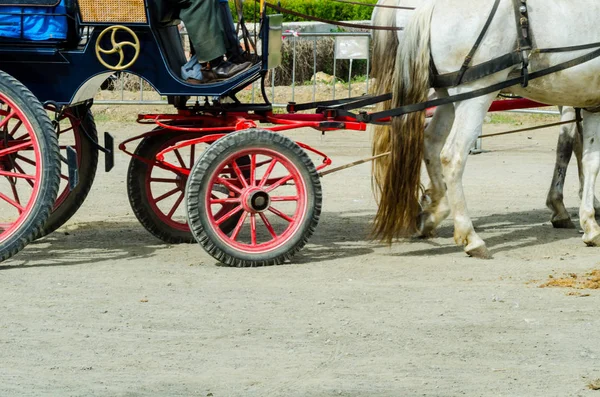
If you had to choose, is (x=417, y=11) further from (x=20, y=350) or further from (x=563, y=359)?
(x=20, y=350)

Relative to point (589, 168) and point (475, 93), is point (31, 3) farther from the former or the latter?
point (589, 168)

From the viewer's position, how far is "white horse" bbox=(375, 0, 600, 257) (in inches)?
286

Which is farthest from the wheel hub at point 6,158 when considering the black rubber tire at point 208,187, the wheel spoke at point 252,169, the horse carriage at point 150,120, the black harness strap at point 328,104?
the black harness strap at point 328,104

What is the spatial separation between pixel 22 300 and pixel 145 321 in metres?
0.83

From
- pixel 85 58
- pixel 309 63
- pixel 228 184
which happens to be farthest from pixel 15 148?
pixel 309 63

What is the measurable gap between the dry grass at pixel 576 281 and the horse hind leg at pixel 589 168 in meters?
0.95

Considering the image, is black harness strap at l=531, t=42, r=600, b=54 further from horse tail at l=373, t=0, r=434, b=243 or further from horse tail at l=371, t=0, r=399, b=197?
horse tail at l=371, t=0, r=399, b=197

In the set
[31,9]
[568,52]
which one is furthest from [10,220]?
[568,52]

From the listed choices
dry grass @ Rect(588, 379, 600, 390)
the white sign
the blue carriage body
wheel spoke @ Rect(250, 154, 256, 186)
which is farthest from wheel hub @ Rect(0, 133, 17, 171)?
the white sign

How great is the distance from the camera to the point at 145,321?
582 cm

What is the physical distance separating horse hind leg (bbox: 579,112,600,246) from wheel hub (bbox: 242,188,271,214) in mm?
2277

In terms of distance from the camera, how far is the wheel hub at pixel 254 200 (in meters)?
7.05

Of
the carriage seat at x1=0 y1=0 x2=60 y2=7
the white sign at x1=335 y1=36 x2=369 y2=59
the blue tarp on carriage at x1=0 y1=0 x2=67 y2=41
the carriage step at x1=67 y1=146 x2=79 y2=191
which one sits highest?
the carriage seat at x1=0 y1=0 x2=60 y2=7

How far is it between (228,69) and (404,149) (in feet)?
4.17
